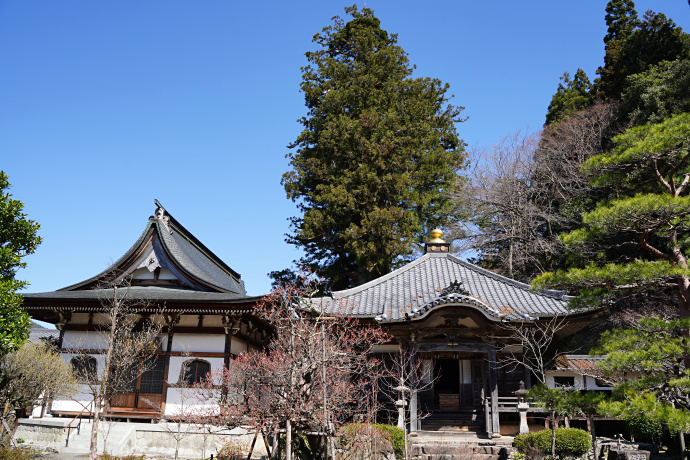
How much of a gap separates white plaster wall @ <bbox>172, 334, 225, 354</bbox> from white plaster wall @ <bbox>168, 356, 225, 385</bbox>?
256 mm

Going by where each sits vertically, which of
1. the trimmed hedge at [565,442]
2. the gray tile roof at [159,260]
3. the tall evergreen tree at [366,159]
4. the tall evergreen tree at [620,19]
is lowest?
the trimmed hedge at [565,442]

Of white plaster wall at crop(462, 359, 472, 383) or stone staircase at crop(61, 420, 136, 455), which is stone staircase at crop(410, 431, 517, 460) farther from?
stone staircase at crop(61, 420, 136, 455)

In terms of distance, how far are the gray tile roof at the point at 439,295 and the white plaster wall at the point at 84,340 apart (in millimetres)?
6954

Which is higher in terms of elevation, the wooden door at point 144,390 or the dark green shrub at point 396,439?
the wooden door at point 144,390

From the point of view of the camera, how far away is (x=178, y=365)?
52.2 ft

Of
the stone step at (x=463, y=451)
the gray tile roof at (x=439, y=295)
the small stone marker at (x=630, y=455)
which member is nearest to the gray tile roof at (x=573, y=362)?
the gray tile roof at (x=439, y=295)

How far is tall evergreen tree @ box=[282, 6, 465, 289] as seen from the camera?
23.3 metres

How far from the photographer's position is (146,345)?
50.1 ft

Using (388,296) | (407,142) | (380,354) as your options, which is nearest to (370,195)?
(407,142)

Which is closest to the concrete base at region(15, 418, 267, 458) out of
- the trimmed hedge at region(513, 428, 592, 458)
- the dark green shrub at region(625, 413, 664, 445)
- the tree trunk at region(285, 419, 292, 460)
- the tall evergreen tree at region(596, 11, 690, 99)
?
the tree trunk at region(285, 419, 292, 460)

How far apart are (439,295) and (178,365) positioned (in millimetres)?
8141

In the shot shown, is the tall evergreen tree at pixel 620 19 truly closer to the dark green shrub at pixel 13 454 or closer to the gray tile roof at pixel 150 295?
the gray tile roof at pixel 150 295

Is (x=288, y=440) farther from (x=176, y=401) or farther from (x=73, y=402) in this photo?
(x=73, y=402)

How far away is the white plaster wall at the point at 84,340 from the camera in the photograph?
1633 cm
